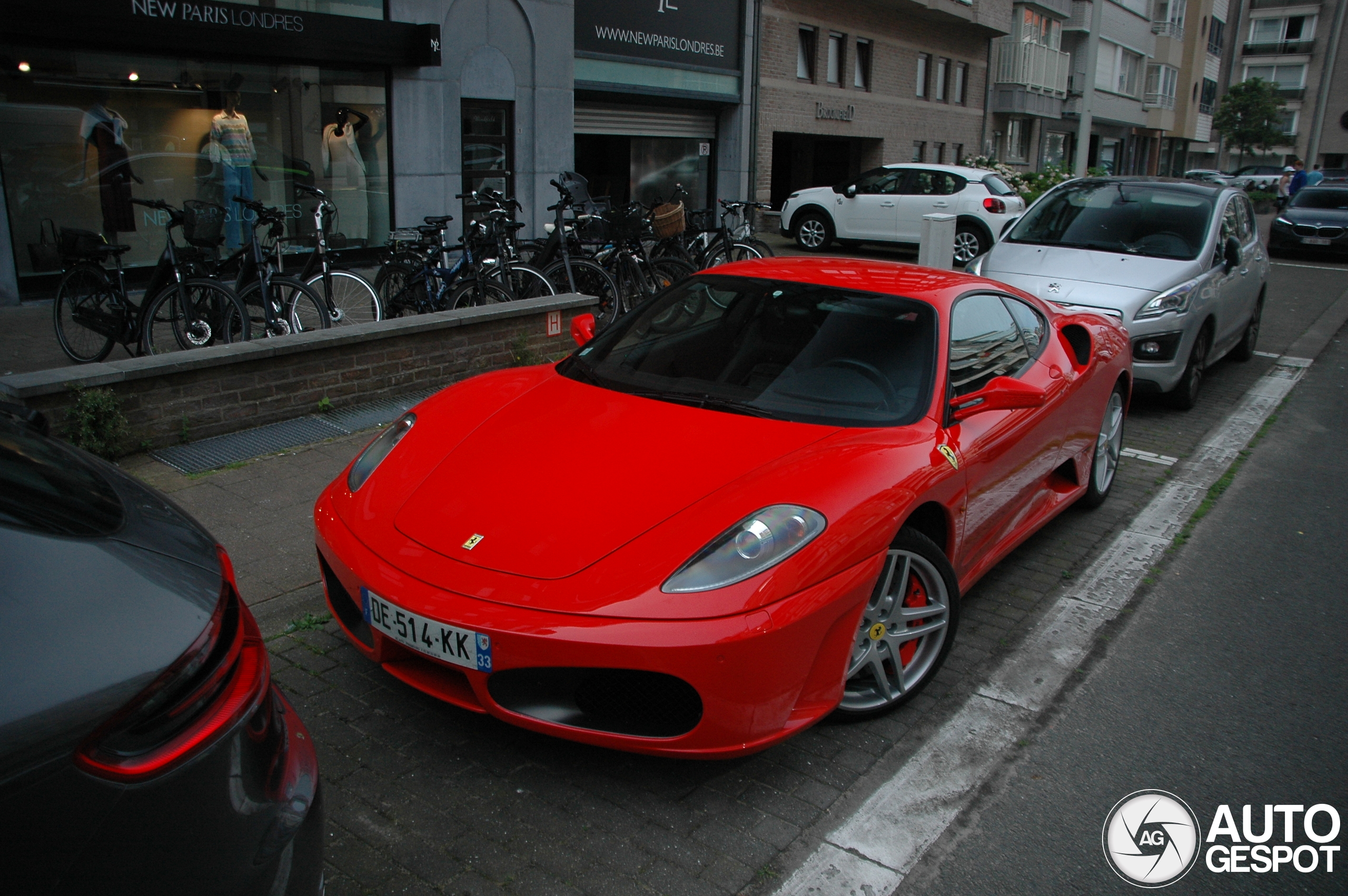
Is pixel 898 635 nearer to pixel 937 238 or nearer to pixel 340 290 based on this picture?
pixel 340 290

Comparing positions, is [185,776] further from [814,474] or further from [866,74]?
[866,74]

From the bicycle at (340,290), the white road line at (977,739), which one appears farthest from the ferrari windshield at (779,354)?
the bicycle at (340,290)

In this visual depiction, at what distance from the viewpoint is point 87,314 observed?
7.06 meters

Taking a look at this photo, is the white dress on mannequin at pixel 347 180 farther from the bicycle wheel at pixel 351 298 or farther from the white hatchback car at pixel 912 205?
the white hatchback car at pixel 912 205

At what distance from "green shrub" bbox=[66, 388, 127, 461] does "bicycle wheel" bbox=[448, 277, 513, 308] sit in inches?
125

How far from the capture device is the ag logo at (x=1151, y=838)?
110 inches

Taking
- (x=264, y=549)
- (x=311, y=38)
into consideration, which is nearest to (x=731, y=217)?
A: (x=311, y=38)

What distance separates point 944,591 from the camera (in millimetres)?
3520

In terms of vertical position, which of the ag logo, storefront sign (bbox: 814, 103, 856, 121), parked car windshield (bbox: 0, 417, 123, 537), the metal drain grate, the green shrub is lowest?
the ag logo

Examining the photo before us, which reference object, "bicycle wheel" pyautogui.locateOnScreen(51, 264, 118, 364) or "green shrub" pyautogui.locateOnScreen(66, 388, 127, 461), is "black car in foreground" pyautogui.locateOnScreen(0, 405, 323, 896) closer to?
"green shrub" pyautogui.locateOnScreen(66, 388, 127, 461)

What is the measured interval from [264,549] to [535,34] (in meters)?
11.4

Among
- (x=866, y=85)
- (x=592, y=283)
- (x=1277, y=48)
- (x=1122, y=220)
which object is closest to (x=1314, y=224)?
(x=866, y=85)

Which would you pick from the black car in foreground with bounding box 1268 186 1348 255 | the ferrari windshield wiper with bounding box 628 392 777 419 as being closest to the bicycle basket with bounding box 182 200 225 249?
the ferrari windshield wiper with bounding box 628 392 777 419

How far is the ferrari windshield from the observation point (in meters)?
3.74
